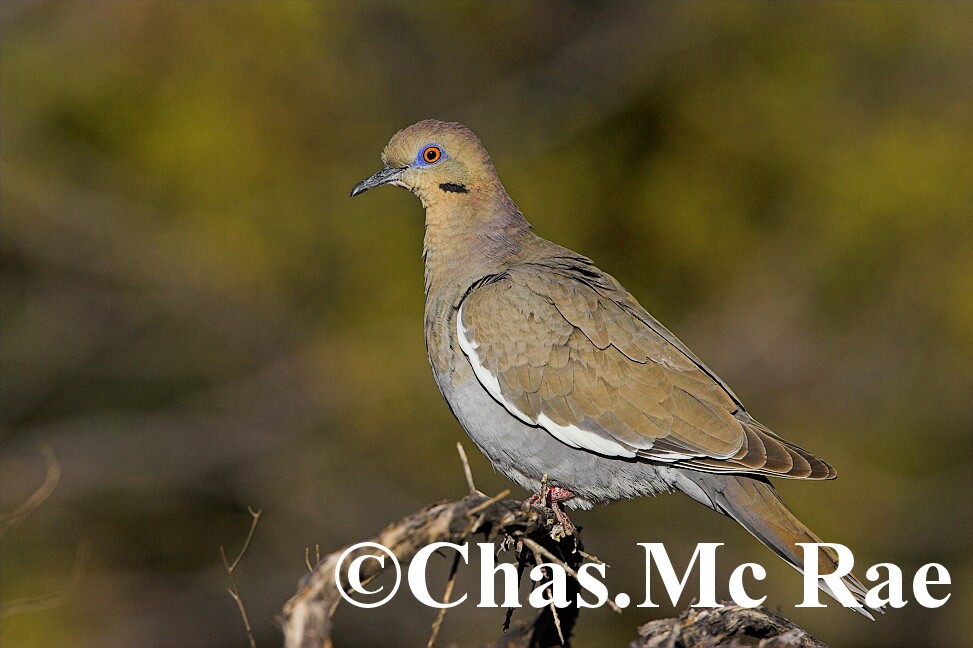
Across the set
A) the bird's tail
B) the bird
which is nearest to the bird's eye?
the bird

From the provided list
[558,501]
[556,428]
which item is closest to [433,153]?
[556,428]

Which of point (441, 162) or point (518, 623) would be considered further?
point (441, 162)

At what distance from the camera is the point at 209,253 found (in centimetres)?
1080

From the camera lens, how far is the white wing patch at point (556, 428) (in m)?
3.97

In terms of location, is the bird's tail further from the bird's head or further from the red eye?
the red eye

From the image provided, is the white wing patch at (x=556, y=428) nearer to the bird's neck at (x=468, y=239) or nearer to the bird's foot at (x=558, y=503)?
the bird's foot at (x=558, y=503)

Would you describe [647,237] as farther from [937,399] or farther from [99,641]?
[99,641]

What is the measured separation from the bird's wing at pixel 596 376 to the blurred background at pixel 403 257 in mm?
6418

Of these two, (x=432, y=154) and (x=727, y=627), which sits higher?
(x=432, y=154)

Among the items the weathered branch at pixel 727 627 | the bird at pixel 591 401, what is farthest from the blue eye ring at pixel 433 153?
the weathered branch at pixel 727 627

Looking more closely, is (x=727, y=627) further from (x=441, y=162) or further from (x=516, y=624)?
(x=441, y=162)

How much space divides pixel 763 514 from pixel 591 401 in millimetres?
709

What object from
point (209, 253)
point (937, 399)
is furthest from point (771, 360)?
point (209, 253)

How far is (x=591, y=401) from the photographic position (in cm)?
403
